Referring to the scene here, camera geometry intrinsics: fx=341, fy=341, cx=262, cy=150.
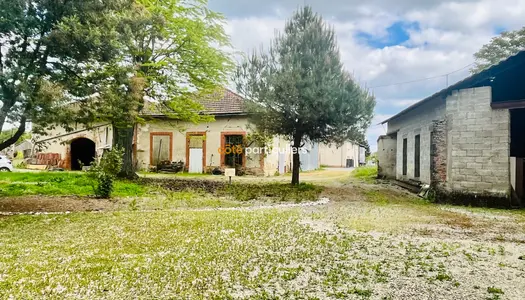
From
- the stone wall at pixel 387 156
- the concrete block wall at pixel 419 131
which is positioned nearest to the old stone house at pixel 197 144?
the stone wall at pixel 387 156

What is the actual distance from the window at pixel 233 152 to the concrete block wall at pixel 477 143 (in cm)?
1206

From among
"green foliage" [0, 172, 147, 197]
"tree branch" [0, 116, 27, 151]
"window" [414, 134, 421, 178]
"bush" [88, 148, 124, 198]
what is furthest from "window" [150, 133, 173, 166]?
"window" [414, 134, 421, 178]

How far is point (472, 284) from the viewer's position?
359 centimetres

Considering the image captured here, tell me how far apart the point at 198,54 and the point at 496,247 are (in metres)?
12.9

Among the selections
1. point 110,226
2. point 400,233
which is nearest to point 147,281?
point 110,226

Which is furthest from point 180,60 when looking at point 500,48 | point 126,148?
point 500,48

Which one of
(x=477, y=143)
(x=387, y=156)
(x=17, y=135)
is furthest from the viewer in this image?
(x=387, y=156)

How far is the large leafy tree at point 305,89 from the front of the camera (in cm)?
1341

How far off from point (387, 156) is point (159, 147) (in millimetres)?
14033

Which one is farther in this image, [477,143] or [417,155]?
[417,155]

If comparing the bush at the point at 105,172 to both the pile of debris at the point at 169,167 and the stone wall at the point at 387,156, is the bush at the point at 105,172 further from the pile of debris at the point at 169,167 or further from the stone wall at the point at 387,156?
the stone wall at the point at 387,156

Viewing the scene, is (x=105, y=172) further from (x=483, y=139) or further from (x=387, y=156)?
(x=387, y=156)

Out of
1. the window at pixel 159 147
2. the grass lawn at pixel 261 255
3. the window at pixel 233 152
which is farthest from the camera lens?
the window at pixel 159 147

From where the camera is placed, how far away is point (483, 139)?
10.1 m
